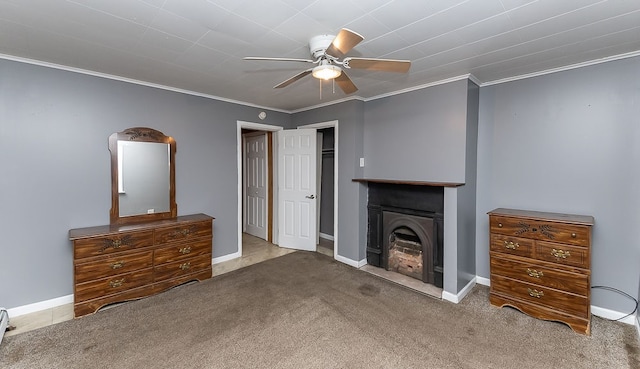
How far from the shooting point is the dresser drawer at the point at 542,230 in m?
2.30

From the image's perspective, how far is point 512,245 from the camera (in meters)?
2.63

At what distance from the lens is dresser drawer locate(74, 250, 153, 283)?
2537 millimetres

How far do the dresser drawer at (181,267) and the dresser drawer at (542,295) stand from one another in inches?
128

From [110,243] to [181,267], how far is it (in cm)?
76

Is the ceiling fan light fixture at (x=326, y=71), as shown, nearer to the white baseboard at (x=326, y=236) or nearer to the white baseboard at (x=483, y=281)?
the white baseboard at (x=483, y=281)

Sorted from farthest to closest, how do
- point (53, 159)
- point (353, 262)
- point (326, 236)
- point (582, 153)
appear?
point (326, 236), point (353, 262), point (53, 159), point (582, 153)

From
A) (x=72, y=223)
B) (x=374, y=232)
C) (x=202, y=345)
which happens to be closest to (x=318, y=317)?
(x=202, y=345)

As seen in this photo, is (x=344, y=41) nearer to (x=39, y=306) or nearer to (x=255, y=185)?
(x=39, y=306)

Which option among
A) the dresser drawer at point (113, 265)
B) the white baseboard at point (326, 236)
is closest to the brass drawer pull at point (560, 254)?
the white baseboard at point (326, 236)

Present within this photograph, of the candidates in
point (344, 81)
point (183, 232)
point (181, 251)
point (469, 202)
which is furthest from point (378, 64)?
point (181, 251)

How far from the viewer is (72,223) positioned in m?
2.86

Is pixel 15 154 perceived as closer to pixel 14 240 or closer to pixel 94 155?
pixel 94 155

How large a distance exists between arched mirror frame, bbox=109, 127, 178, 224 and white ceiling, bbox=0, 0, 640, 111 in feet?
2.18

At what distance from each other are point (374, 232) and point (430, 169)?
1.18 metres
